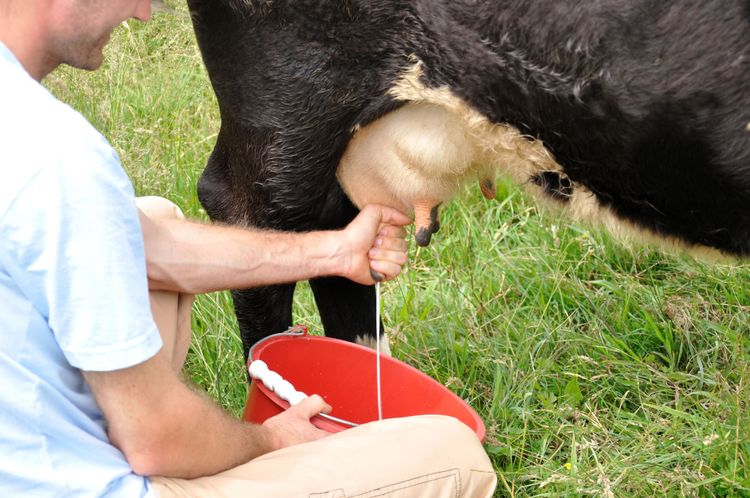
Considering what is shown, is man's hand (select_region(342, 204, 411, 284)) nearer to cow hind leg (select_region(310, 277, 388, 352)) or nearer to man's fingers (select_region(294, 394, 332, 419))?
man's fingers (select_region(294, 394, 332, 419))

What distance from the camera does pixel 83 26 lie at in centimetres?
197

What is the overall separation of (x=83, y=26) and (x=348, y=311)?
1.73m

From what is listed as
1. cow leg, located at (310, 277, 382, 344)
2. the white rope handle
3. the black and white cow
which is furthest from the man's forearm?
cow leg, located at (310, 277, 382, 344)

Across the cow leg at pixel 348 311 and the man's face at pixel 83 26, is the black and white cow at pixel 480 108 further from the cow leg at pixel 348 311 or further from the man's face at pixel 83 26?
the man's face at pixel 83 26

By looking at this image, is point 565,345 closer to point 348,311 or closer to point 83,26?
point 348,311

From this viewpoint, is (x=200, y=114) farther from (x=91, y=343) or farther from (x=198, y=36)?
(x=91, y=343)

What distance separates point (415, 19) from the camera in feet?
8.80

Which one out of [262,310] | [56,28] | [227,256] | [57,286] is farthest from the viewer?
[262,310]

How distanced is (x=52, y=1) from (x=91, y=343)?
63 centimetres

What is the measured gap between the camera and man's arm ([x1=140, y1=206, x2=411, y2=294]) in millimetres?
2459

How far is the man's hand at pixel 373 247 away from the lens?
9.40ft

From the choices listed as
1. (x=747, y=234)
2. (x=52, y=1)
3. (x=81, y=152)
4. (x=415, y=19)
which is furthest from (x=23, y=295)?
(x=747, y=234)

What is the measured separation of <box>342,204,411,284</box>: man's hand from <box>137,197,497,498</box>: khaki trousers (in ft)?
1.62

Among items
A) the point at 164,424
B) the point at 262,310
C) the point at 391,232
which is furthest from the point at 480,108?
the point at 164,424
